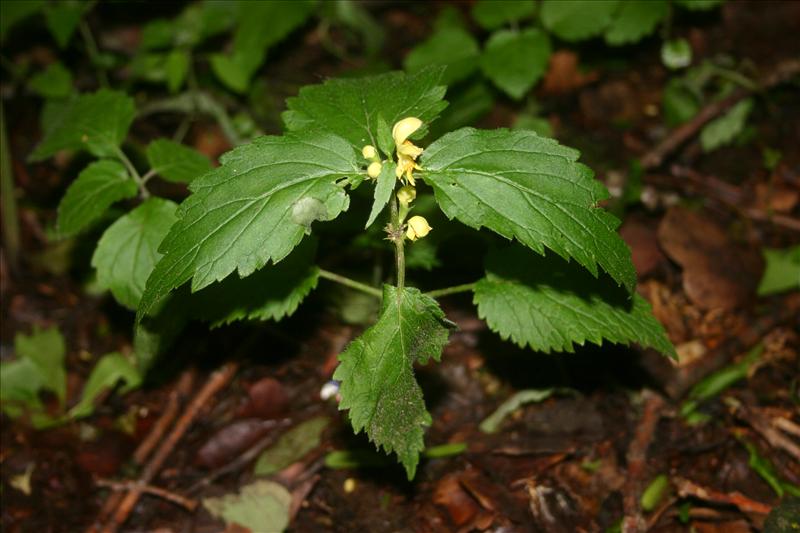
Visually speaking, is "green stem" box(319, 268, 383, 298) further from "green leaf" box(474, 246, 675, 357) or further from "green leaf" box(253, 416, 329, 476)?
"green leaf" box(253, 416, 329, 476)

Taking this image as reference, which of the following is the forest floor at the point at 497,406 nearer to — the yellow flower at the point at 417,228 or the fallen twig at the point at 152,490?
the fallen twig at the point at 152,490

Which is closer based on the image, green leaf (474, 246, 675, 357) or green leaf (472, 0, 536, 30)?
green leaf (474, 246, 675, 357)

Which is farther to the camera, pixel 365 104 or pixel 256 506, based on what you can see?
pixel 256 506

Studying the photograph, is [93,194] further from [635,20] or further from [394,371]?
[635,20]

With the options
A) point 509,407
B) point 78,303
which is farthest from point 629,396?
point 78,303

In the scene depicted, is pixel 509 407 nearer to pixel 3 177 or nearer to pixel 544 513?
pixel 544 513

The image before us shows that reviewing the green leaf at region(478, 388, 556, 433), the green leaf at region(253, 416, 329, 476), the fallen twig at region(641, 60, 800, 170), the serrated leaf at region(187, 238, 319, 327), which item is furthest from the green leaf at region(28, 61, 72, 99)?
the fallen twig at region(641, 60, 800, 170)

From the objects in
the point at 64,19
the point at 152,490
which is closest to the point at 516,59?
the point at 64,19
